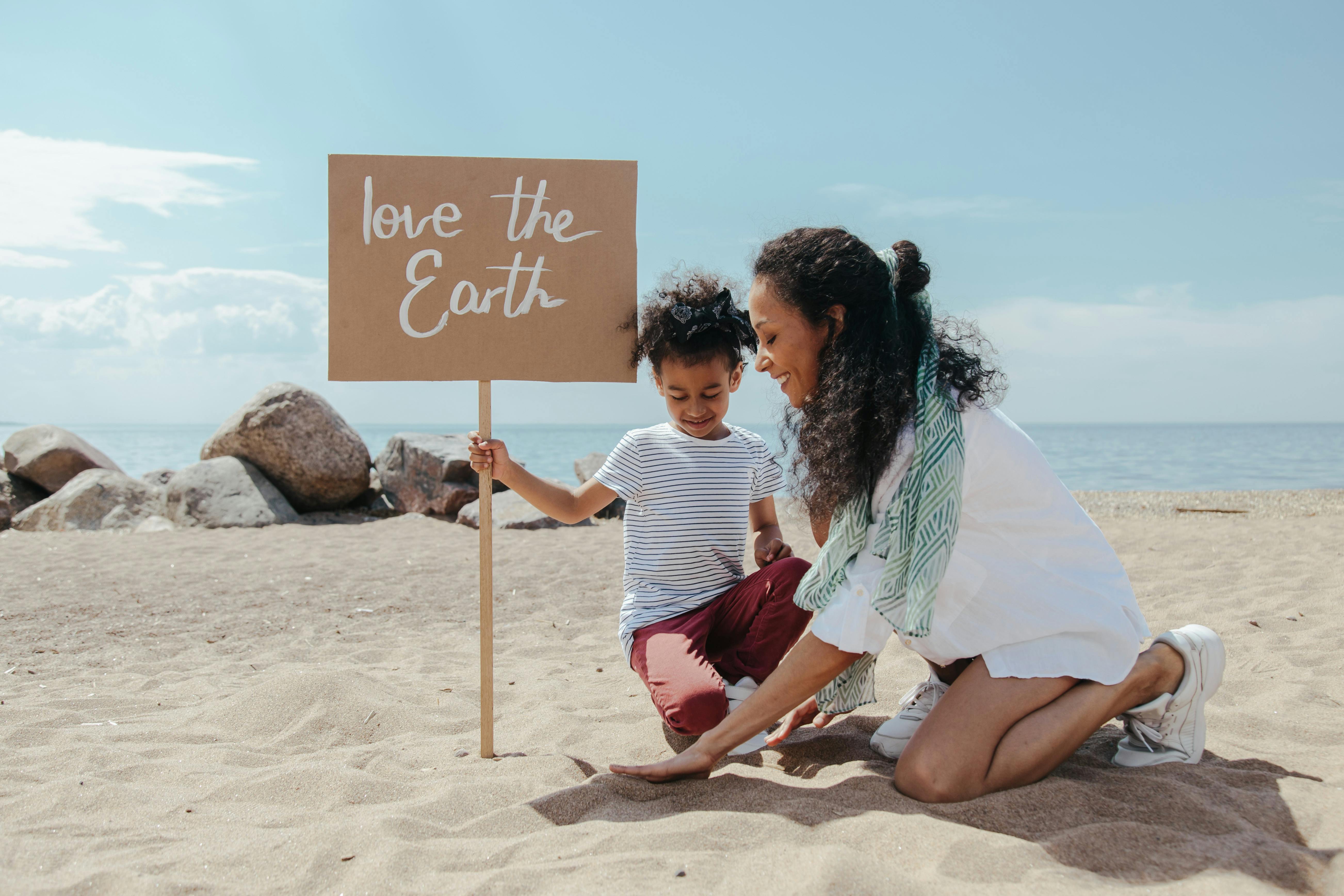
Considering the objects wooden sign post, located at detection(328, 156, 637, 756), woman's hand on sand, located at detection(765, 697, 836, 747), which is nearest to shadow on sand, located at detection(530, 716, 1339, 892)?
woman's hand on sand, located at detection(765, 697, 836, 747)

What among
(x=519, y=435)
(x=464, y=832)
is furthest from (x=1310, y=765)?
(x=519, y=435)

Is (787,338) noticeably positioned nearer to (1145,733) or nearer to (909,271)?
(909,271)

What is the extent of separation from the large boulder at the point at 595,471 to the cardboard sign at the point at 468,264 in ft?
20.4

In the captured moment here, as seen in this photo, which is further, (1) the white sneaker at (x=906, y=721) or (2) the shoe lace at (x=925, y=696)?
(2) the shoe lace at (x=925, y=696)

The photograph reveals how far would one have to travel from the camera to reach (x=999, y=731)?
7.26 ft

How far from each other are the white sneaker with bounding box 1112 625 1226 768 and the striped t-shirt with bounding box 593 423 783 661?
131 centimetres

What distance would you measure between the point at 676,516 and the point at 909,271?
1205mm

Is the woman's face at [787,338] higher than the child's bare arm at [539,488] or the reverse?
higher

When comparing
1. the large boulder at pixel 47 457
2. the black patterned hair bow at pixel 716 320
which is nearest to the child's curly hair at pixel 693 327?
the black patterned hair bow at pixel 716 320

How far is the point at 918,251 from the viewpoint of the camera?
2346 millimetres

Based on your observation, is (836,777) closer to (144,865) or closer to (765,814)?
(765,814)

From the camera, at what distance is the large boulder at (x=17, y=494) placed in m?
9.91

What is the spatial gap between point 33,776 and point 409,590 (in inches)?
132

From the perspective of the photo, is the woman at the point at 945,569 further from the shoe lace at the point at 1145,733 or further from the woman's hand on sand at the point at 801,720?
the woman's hand on sand at the point at 801,720
